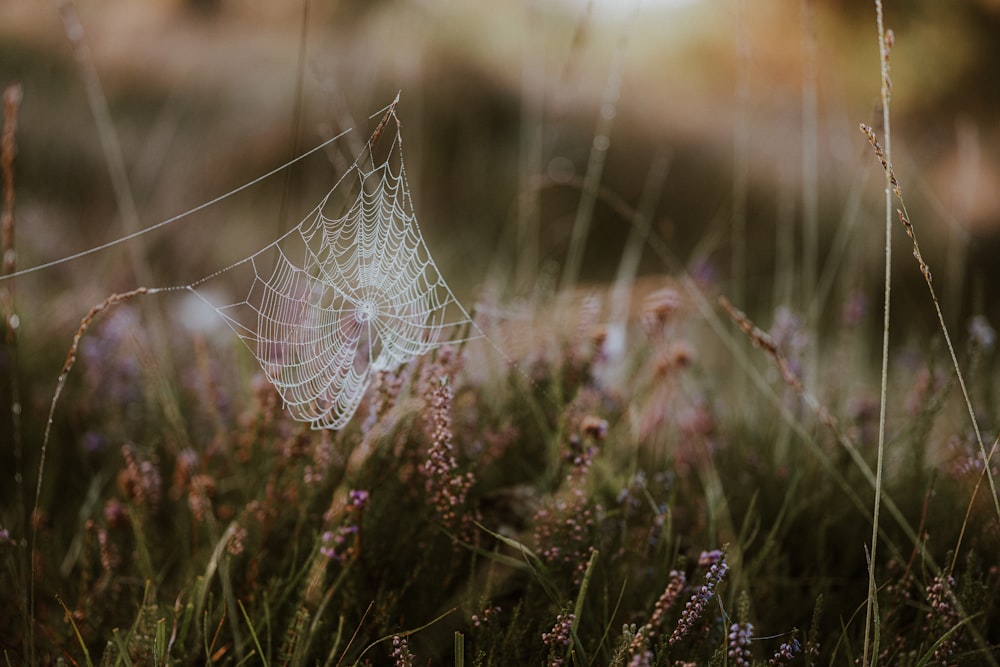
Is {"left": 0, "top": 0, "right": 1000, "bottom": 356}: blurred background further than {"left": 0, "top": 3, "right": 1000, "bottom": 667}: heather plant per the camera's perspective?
Yes

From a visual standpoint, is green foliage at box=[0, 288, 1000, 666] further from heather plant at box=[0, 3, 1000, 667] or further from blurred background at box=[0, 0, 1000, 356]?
blurred background at box=[0, 0, 1000, 356]

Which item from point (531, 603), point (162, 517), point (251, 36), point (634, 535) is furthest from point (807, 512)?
point (251, 36)

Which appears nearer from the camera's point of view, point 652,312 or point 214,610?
point 214,610

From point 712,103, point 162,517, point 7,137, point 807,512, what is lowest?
point 807,512

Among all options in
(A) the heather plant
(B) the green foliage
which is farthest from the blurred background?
(B) the green foliage

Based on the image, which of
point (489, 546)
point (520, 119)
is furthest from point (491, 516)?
point (520, 119)

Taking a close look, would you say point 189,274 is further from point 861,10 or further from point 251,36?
point 861,10

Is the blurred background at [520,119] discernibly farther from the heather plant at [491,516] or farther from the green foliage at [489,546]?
the green foliage at [489,546]

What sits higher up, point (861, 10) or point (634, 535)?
point (861, 10)

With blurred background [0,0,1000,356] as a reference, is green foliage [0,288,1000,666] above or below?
below
